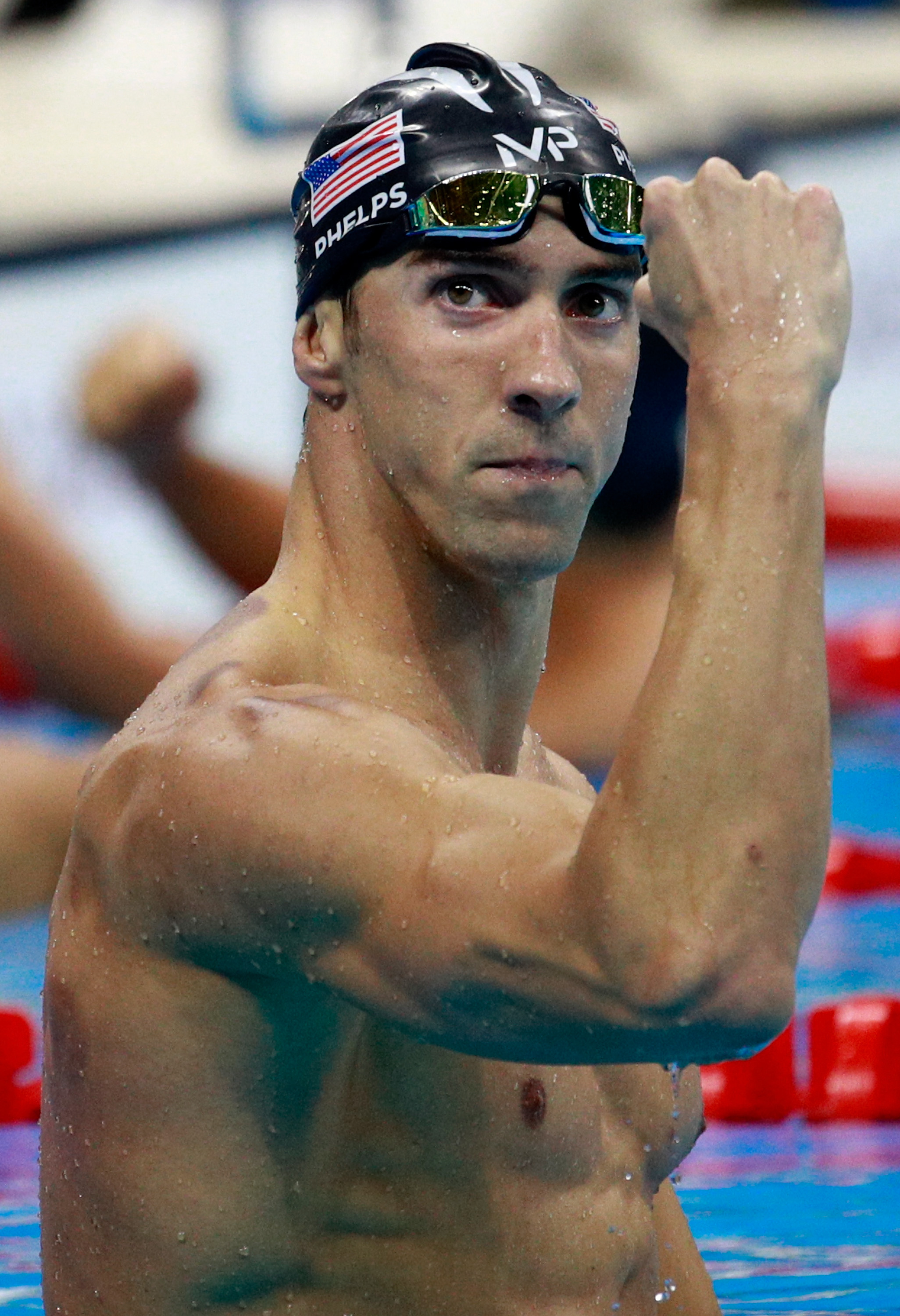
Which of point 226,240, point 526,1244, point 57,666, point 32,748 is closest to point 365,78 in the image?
point 226,240

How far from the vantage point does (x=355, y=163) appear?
2.29 meters

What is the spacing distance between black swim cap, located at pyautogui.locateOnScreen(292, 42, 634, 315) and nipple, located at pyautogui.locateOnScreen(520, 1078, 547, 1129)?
942mm

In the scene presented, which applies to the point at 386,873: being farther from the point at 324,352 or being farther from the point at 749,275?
the point at 324,352

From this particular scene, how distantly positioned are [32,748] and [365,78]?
24.1 ft

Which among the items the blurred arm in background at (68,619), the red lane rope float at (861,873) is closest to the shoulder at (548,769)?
the red lane rope float at (861,873)

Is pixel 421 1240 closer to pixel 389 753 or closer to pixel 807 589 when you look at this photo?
pixel 389 753

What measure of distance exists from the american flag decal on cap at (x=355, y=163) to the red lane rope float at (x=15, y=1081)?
10.2 ft

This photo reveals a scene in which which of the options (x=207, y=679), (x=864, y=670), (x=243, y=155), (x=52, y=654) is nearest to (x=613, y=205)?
(x=207, y=679)

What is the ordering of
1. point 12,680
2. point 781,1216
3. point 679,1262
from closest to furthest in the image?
point 679,1262 → point 781,1216 → point 12,680

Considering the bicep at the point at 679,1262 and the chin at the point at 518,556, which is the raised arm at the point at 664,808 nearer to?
the chin at the point at 518,556

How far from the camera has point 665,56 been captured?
551 inches

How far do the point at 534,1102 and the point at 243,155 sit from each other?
461 inches

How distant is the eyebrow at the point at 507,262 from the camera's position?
6.79 feet

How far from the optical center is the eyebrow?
207cm
